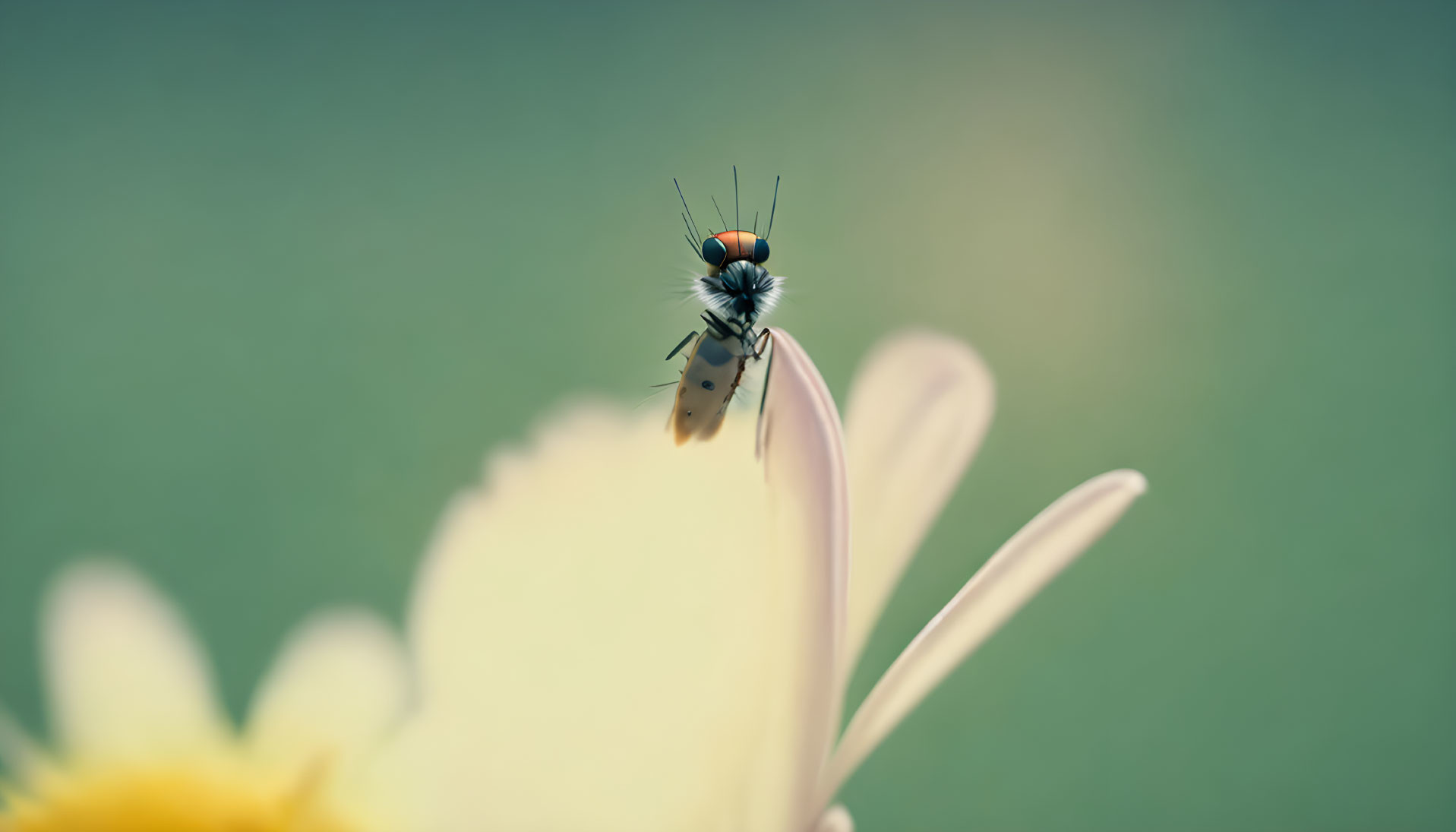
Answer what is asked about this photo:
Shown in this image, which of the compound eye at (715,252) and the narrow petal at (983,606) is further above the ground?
the compound eye at (715,252)

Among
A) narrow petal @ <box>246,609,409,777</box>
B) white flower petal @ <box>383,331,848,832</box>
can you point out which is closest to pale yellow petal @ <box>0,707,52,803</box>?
narrow petal @ <box>246,609,409,777</box>

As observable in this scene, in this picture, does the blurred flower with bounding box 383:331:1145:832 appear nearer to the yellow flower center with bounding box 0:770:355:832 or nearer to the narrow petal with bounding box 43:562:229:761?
the yellow flower center with bounding box 0:770:355:832

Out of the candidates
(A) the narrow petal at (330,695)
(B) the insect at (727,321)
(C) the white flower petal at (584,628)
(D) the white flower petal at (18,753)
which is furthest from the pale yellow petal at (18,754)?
(B) the insect at (727,321)

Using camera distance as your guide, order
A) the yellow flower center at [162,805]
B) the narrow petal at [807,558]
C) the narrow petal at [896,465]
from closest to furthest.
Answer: the narrow petal at [807,558]
the narrow petal at [896,465]
the yellow flower center at [162,805]

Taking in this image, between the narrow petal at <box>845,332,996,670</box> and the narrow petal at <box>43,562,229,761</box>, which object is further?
the narrow petal at <box>43,562,229,761</box>

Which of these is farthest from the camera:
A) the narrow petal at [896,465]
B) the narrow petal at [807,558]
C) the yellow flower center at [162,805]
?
the yellow flower center at [162,805]

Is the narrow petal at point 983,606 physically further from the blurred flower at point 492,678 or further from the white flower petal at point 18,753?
the white flower petal at point 18,753

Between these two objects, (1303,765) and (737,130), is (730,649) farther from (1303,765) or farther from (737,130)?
(1303,765)
